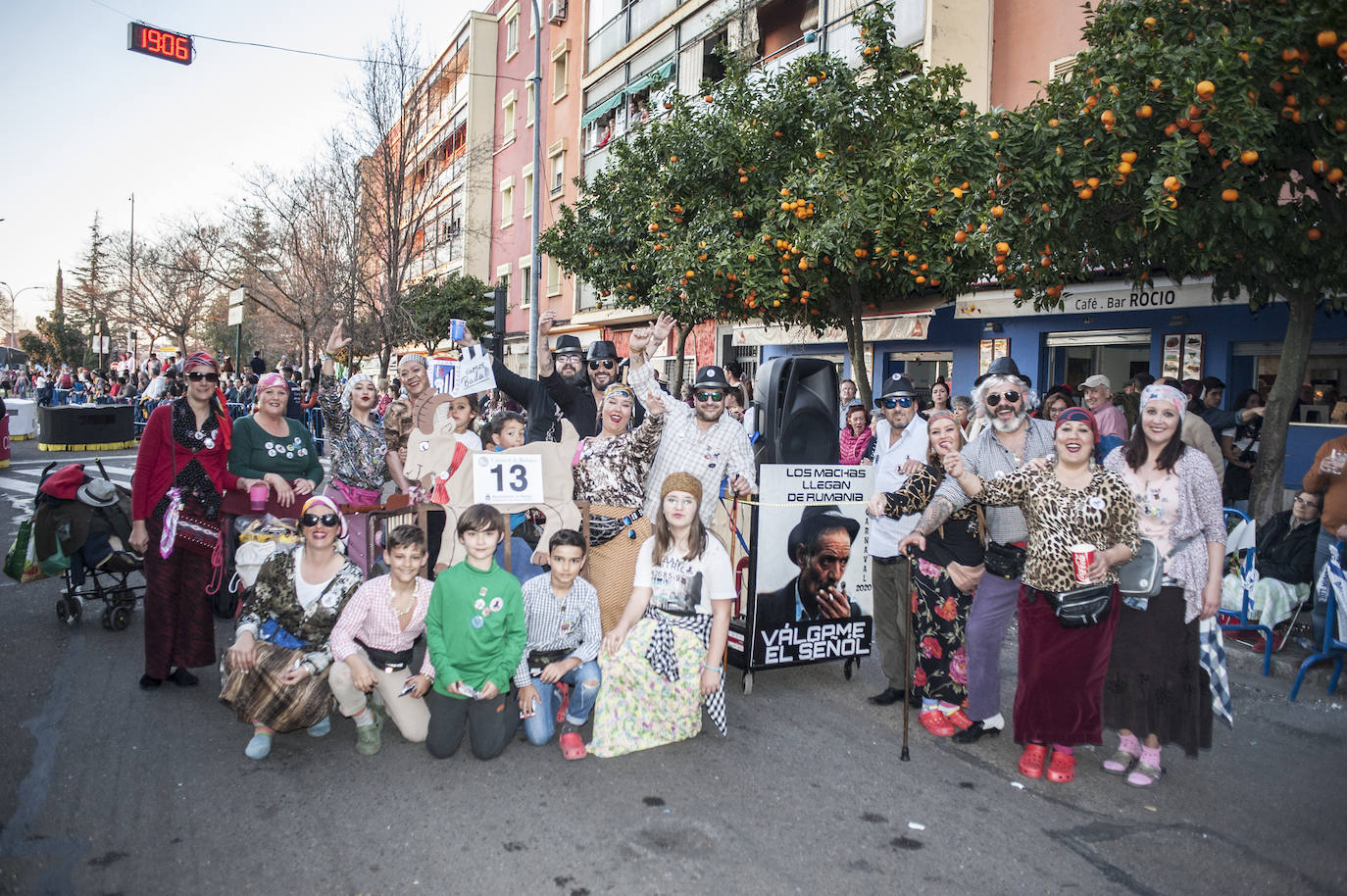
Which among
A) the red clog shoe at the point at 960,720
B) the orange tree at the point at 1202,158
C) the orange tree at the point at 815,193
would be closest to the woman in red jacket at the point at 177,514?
the red clog shoe at the point at 960,720

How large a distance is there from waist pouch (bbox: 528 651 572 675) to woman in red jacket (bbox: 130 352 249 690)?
207cm

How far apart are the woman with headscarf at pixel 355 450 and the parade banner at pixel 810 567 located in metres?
2.88

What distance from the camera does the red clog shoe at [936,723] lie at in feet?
16.5

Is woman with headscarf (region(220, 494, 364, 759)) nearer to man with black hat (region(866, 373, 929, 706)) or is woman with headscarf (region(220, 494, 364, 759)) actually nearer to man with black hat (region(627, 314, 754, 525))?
man with black hat (region(627, 314, 754, 525))

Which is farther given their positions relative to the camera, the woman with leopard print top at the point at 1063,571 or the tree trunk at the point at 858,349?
the tree trunk at the point at 858,349

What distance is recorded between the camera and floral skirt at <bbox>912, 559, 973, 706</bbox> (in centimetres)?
505

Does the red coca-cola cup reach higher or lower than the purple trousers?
higher

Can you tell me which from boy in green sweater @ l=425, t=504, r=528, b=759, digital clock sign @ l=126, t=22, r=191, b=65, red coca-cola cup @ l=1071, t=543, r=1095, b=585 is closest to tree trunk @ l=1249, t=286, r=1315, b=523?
red coca-cola cup @ l=1071, t=543, r=1095, b=585

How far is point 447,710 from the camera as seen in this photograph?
454 cm

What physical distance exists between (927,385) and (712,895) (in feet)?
52.3

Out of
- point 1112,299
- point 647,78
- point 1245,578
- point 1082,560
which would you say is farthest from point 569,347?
point 647,78

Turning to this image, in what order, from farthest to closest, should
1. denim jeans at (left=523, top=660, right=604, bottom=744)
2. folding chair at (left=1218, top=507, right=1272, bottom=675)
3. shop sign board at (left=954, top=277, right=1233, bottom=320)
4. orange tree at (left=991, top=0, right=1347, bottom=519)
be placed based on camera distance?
shop sign board at (left=954, top=277, right=1233, bottom=320) < folding chair at (left=1218, top=507, right=1272, bottom=675) < orange tree at (left=991, top=0, right=1347, bottom=519) < denim jeans at (left=523, top=660, right=604, bottom=744)

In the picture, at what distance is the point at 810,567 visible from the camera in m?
5.75

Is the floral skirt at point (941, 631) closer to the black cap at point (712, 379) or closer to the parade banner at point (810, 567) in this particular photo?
the parade banner at point (810, 567)
